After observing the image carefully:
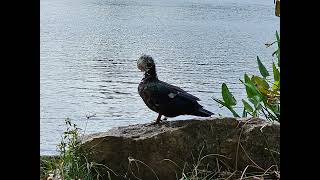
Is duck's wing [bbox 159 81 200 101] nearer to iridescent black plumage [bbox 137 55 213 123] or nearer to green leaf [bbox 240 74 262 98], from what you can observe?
iridescent black plumage [bbox 137 55 213 123]

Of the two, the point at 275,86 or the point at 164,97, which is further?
the point at 275,86

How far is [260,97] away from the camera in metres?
1.16

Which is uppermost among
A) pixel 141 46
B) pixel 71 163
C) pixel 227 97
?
pixel 141 46

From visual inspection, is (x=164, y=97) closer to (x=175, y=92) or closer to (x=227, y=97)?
(x=175, y=92)

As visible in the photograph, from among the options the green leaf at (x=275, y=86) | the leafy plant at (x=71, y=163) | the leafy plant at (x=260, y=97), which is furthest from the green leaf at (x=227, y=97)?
the leafy plant at (x=71, y=163)

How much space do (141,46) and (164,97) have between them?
0.18m

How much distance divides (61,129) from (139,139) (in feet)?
0.57

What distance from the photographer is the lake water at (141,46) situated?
1.05 m

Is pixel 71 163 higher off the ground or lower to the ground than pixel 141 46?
lower

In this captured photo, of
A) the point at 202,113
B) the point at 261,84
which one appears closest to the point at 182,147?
the point at 202,113

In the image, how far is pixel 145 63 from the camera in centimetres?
104

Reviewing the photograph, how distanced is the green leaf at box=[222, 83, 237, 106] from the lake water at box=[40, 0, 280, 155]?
2 centimetres
